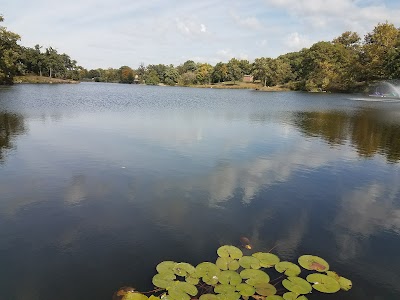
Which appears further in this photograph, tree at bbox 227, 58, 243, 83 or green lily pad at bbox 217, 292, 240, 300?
tree at bbox 227, 58, 243, 83

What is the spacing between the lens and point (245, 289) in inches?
266

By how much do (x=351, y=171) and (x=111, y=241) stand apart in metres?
12.3

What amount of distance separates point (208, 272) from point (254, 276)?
40.7 inches

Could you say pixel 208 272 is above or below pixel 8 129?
below

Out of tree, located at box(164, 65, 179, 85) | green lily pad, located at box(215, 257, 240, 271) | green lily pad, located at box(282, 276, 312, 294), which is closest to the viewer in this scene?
green lily pad, located at box(282, 276, 312, 294)

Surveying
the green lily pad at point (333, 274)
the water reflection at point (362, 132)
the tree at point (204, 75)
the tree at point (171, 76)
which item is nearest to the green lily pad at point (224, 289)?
the green lily pad at point (333, 274)

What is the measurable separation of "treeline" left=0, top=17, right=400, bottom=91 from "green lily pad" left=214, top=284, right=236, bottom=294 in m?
87.2

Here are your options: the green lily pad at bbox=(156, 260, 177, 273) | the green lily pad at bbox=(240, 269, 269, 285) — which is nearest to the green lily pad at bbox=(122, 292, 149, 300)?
the green lily pad at bbox=(156, 260, 177, 273)

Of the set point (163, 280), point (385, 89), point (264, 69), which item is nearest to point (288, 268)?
point (163, 280)

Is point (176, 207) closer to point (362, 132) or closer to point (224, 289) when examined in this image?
point (224, 289)

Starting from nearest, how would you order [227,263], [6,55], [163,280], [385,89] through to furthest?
[163,280]
[227,263]
[6,55]
[385,89]

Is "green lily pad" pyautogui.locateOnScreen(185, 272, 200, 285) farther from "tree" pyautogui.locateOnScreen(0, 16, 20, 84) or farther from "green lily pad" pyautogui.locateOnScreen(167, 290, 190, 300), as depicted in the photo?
"tree" pyautogui.locateOnScreen(0, 16, 20, 84)

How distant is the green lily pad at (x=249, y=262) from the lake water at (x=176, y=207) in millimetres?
855

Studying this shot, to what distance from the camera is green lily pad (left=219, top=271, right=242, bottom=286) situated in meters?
6.99
